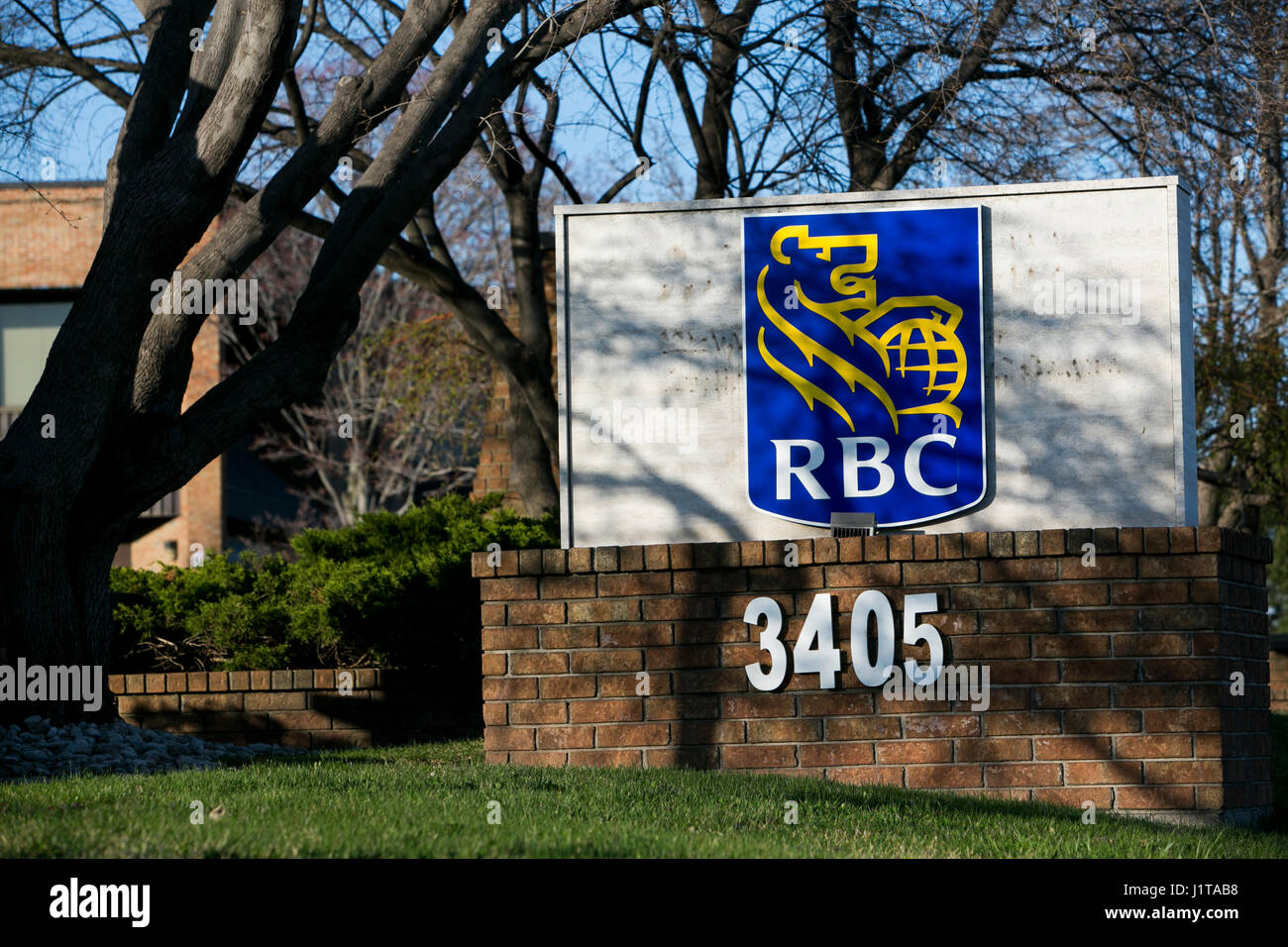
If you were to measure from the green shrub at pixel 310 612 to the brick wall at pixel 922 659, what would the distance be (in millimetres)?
2802

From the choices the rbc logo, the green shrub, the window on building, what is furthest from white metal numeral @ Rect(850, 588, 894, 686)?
the window on building

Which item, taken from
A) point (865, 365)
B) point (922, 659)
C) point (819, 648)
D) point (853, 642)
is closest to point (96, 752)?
point (819, 648)

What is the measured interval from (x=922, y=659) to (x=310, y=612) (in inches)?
192

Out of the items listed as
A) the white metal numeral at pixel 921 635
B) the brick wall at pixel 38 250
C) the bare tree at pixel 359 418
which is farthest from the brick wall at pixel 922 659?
the brick wall at pixel 38 250

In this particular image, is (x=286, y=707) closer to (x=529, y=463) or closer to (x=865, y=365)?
(x=865, y=365)

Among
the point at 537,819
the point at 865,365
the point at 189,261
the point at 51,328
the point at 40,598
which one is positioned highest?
the point at 51,328

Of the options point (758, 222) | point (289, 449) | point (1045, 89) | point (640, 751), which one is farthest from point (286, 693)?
point (289, 449)

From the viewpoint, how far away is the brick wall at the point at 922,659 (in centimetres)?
709

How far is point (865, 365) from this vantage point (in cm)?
768
